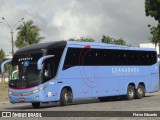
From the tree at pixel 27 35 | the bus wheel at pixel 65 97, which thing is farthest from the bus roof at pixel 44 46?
the tree at pixel 27 35

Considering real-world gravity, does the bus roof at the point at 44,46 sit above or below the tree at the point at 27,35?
below

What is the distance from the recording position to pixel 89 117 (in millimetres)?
16250

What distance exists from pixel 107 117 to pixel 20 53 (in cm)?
901

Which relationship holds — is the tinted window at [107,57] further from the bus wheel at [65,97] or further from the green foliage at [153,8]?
the green foliage at [153,8]

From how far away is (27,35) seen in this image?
6719cm

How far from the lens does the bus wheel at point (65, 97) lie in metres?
23.7

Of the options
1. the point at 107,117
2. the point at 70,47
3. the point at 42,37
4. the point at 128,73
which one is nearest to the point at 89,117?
the point at 107,117

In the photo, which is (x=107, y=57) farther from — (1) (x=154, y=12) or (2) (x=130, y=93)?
(1) (x=154, y=12)

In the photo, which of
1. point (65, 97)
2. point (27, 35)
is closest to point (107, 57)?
point (65, 97)

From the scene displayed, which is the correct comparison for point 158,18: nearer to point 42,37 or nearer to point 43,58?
point 42,37

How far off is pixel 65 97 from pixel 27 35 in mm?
44028

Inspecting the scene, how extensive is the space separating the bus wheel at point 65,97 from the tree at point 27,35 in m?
43.6

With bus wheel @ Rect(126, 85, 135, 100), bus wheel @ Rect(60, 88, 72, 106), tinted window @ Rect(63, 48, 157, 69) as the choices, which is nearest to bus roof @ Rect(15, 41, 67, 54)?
tinted window @ Rect(63, 48, 157, 69)

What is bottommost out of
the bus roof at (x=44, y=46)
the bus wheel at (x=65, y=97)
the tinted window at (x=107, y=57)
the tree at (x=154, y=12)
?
the bus wheel at (x=65, y=97)
